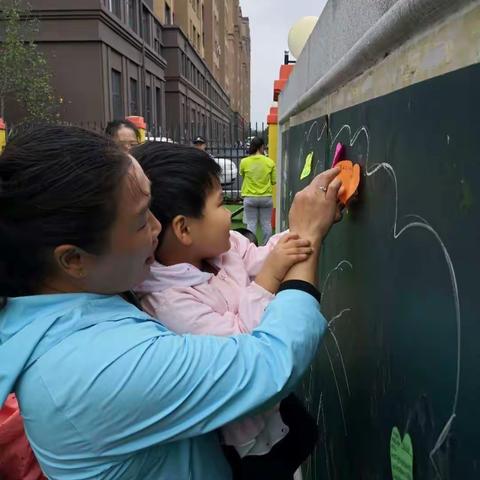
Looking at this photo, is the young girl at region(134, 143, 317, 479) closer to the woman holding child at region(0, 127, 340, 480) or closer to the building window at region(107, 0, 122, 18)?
the woman holding child at region(0, 127, 340, 480)

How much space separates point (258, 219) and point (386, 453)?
785cm

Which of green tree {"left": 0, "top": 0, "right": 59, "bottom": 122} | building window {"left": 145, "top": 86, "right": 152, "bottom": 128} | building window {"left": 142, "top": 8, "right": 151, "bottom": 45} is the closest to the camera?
green tree {"left": 0, "top": 0, "right": 59, "bottom": 122}

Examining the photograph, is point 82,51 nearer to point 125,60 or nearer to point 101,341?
Answer: point 125,60

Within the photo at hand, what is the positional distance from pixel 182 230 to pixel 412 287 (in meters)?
0.55

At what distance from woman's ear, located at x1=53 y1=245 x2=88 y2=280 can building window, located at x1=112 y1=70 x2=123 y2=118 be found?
67.5 ft

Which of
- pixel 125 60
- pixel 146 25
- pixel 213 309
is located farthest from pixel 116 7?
pixel 213 309

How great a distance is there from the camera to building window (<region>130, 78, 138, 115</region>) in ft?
77.8

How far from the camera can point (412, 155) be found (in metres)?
1.09

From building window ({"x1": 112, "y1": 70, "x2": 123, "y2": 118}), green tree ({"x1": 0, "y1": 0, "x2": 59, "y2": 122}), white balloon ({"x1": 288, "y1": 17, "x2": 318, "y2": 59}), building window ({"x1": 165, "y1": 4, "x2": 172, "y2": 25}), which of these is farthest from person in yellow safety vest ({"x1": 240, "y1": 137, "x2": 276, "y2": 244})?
building window ({"x1": 165, "y1": 4, "x2": 172, "y2": 25})

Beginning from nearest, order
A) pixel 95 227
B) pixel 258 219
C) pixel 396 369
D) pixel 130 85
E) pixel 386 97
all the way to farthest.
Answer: pixel 95 227 < pixel 396 369 < pixel 386 97 < pixel 258 219 < pixel 130 85

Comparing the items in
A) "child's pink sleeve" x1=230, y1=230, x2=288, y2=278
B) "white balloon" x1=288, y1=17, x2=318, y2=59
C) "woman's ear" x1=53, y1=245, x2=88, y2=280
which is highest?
"white balloon" x1=288, y1=17, x2=318, y2=59

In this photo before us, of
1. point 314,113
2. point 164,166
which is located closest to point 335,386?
point 164,166

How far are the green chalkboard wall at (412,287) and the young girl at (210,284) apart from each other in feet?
0.68

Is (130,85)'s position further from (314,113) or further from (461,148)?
(461,148)
